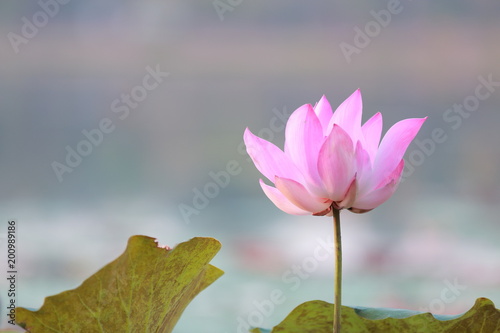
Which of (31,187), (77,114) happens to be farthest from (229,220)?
(77,114)

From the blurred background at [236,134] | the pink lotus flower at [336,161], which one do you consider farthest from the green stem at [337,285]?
the blurred background at [236,134]

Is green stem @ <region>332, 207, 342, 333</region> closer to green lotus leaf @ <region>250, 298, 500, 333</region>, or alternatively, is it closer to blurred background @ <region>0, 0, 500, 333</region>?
green lotus leaf @ <region>250, 298, 500, 333</region>

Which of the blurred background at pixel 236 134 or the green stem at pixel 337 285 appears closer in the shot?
the green stem at pixel 337 285

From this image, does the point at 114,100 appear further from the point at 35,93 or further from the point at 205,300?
the point at 205,300

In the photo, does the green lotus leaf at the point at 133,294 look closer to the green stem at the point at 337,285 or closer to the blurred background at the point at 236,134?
the green stem at the point at 337,285

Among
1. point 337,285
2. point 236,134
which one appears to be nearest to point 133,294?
point 337,285
